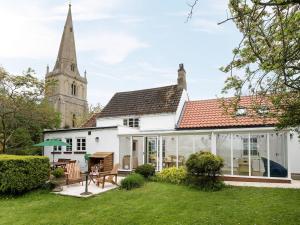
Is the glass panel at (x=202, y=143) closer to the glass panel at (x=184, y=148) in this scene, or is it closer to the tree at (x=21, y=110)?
the glass panel at (x=184, y=148)

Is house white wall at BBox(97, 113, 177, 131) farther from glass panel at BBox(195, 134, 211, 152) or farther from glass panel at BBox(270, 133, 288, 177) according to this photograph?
glass panel at BBox(270, 133, 288, 177)

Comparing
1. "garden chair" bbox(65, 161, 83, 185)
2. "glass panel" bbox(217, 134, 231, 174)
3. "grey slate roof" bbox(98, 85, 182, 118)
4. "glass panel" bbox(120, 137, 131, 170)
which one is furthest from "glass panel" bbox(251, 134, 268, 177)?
"garden chair" bbox(65, 161, 83, 185)

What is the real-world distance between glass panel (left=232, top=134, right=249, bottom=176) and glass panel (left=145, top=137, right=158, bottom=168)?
6130mm

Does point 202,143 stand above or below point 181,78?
below

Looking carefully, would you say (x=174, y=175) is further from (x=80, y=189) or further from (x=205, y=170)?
(x=80, y=189)

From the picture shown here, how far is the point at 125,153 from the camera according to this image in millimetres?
20000

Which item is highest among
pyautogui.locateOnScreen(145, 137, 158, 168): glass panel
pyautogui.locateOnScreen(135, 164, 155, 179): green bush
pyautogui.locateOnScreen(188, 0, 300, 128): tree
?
pyautogui.locateOnScreen(188, 0, 300, 128): tree

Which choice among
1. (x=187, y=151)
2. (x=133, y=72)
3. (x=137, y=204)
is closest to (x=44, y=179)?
(x=137, y=204)

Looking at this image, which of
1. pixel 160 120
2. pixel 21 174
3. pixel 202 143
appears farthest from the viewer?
pixel 160 120

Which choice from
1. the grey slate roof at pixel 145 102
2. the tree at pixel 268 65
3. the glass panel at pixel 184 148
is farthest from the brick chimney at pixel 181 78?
the tree at pixel 268 65

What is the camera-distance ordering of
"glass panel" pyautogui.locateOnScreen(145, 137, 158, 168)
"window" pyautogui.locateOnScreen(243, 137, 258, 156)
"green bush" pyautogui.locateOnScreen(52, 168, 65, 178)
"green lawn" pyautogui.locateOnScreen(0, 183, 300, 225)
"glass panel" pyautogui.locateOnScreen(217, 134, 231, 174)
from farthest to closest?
"glass panel" pyautogui.locateOnScreen(145, 137, 158, 168) < "glass panel" pyautogui.locateOnScreen(217, 134, 231, 174) < "window" pyautogui.locateOnScreen(243, 137, 258, 156) < "green bush" pyautogui.locateOnScreen(52, 168, 65, 178) < "green lawn" pyautogui.locateOnScreen(0, 183, 300, 225)

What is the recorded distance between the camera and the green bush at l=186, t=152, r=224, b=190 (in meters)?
13.1

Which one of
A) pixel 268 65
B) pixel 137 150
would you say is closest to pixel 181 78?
pixel 137 150

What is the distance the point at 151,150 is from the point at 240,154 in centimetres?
704
